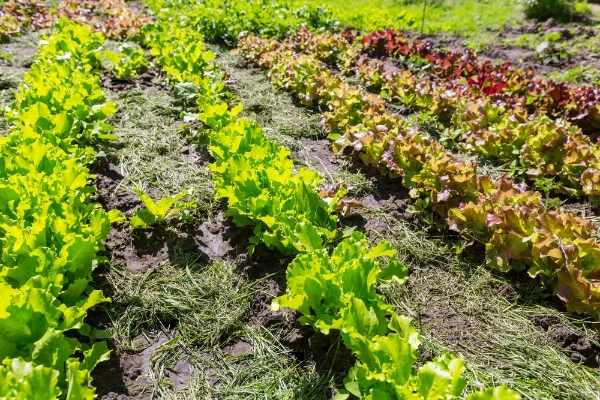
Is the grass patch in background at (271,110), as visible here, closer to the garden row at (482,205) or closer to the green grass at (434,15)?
the garden row at (482,205)

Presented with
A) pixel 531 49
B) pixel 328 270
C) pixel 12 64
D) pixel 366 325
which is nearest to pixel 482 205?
pixel 328 270

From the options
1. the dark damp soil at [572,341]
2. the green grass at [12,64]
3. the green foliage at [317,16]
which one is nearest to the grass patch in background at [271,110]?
the green foliage at [317,16]

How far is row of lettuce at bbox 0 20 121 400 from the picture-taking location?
6.03 feet

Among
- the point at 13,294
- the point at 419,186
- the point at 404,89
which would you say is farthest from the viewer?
the point at 404,89

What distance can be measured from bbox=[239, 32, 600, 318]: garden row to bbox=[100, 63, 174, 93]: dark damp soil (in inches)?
95.7

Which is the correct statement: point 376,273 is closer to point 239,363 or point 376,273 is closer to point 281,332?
point 281,332

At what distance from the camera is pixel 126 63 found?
5969mm

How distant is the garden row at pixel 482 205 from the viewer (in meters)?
2.61

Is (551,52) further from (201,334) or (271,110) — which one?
(201,334)

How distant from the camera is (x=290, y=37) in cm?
785

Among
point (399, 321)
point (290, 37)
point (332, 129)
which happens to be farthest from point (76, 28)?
point (399, 321)

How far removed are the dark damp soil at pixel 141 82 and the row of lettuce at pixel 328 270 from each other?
218cm

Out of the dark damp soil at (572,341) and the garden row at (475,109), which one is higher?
the garden row at (475,109)

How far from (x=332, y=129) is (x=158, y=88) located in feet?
8.31
